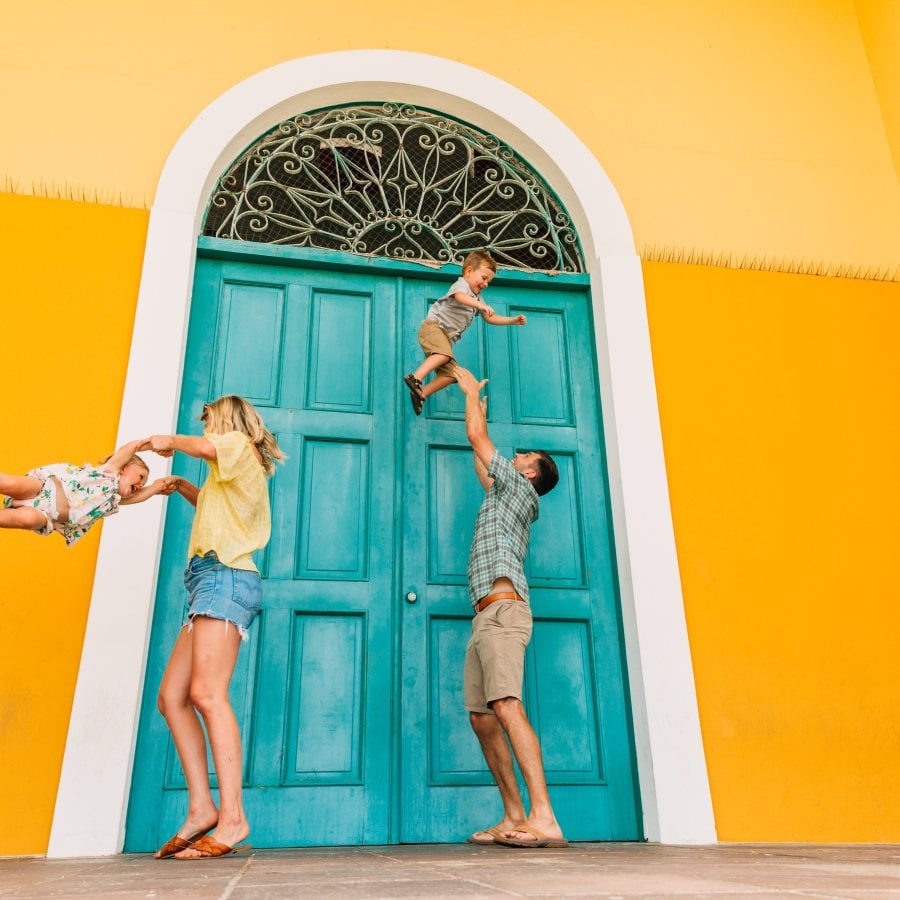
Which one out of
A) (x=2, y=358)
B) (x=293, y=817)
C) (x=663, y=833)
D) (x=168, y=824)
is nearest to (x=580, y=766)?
(x=663, y=833)

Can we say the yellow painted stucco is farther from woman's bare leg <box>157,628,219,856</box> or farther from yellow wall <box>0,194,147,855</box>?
woman's bare leg <box>157,628,219,856</box>

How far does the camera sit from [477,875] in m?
1.75

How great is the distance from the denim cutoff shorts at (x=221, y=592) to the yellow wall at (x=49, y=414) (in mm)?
829

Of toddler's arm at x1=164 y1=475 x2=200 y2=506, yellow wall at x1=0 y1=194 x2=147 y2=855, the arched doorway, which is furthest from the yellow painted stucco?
toddler's arm at x1=164 y1=475 x2=200 y2=506

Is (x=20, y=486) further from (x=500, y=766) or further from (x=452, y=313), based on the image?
(x=452, y=313)

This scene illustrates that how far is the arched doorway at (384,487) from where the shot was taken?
3377 mm

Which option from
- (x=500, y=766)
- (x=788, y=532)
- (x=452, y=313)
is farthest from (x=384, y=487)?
(x=788, y=532)

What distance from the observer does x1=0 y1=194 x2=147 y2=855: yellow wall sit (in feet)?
10.1

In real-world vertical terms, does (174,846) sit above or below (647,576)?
below

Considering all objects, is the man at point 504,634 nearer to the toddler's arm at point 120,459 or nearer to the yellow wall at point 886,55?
the toddler's arm at point 120,459

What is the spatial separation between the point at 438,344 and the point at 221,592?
160 cm

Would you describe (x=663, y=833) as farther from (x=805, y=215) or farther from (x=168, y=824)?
(x=805, y=215)

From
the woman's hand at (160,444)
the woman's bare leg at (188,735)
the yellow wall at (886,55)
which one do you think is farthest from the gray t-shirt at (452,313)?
the yellow wall at (886,55)

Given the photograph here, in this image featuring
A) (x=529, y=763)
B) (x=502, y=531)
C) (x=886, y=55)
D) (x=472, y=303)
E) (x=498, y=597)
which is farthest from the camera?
(x=886, y=55)
